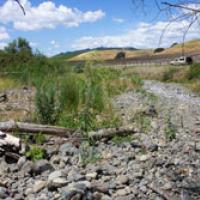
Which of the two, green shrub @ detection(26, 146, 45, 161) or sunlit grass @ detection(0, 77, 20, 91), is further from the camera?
sunlit grass @ detection(0, 77, 20, 91)

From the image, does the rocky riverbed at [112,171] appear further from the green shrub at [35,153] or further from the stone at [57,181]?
the green shrub at [35,153]

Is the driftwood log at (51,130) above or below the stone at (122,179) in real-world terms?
above

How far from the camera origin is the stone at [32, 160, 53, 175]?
27.5 ft

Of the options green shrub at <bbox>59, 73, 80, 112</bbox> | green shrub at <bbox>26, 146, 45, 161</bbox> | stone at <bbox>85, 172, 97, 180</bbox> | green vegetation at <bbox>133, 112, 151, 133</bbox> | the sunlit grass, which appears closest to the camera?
stone at <bbox>85, 172, 97, 180</bbox>

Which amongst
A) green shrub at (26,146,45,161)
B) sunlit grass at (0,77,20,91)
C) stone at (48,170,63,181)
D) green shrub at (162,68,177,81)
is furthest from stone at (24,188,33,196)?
green shrub at (162,68,177,81)

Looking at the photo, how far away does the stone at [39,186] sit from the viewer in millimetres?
7600

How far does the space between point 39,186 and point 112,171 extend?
1361 millimetres

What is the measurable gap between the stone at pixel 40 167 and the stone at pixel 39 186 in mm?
578

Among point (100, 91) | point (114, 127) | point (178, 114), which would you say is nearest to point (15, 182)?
point (114, 127)

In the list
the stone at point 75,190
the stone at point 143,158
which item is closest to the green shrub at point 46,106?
the stone at point 143,158

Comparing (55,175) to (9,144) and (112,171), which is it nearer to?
(112,171)

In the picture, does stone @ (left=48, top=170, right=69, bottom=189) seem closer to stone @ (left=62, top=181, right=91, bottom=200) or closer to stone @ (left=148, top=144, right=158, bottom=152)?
stone @ (left=62, top=181, right=91, bottom=200)

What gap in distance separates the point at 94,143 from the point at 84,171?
1.89 metres

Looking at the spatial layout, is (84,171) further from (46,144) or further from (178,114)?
(178,114)
